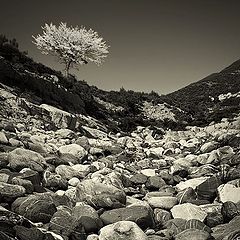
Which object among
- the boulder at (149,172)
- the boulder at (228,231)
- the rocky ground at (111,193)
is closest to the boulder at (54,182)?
the rocky ground at (111,193)

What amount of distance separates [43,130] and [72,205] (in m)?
7.01

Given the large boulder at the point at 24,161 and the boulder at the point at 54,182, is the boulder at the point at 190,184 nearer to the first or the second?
the boulder at the point at 54,182

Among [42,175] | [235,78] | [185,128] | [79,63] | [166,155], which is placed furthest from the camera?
[235,78]

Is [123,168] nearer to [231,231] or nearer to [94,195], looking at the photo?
[94,195]

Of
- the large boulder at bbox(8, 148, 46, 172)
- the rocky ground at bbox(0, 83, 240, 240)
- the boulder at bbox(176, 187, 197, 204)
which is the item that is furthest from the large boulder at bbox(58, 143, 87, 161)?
the boulder at bbox(176, 187, 197, 204)

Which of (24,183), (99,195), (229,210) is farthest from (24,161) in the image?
(229,210)

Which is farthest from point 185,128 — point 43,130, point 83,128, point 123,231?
point 123,231

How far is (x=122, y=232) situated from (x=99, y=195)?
61.1 inches

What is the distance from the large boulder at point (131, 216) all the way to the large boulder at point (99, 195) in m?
0.39

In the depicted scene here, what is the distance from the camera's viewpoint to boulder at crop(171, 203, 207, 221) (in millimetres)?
5812

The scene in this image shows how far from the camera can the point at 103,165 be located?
9172 millimetres

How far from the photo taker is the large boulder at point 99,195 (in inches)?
241

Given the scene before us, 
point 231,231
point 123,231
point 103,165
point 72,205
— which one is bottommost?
point 231,231

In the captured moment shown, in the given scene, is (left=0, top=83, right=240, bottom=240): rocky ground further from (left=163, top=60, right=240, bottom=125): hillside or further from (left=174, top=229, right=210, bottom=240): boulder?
(left=163, top=60, right=240, bottom=125): hillside
